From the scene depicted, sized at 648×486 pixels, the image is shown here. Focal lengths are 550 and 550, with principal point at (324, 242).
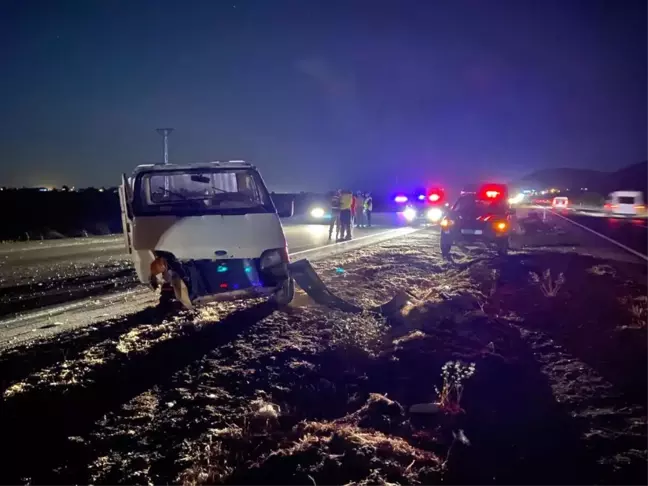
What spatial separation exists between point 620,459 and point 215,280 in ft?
14.9

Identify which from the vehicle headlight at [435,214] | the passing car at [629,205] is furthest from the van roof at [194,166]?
the passing car at [629,205]

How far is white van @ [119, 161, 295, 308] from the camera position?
6.52 m

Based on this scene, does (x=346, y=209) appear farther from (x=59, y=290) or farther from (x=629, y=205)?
(x=629, y=205)

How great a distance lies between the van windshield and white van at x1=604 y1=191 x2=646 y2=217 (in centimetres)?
4547

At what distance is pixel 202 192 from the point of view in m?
8.27

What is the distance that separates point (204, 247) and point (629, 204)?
47.9m

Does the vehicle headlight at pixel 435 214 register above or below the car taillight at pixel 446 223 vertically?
below

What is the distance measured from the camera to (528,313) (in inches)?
324

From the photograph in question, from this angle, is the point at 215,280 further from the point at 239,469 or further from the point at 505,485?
the point at 505,485

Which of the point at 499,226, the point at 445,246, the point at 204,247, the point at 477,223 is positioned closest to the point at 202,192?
the point at 204,247

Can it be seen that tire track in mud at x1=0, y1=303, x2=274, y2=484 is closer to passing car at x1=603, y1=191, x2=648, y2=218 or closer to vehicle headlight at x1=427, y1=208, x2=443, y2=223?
vehicle headlight at x1=427, y1=208, x2=443, y2=223

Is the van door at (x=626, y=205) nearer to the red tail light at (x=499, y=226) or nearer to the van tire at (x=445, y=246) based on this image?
the red tail light at (x=499, y=226)

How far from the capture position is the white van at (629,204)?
Answer: 45.5m

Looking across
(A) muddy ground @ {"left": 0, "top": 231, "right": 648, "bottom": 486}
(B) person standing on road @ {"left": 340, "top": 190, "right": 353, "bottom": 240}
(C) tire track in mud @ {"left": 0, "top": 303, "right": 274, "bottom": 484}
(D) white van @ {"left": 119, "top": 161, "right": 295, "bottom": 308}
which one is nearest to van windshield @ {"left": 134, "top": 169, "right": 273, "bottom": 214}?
(D) white van @ {"left": 119, "top": 161, "right": 295, "bottom": 308}
